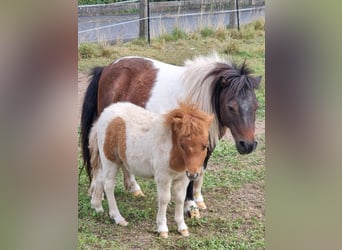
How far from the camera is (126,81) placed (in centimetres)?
152

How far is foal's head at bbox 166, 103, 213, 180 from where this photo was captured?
1.31 meters

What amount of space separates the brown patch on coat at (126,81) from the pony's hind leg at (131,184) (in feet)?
0.57

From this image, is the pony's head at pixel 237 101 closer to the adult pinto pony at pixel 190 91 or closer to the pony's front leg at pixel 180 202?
the adult pinto pony at pixel 190 91

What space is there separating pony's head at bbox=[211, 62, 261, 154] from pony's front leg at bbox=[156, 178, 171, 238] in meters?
0.20

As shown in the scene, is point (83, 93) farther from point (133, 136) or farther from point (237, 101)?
point (237, 101)

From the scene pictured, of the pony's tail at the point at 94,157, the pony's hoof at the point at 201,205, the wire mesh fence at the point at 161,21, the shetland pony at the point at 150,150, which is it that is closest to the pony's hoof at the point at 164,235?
the shetland pony at the point at 150,150

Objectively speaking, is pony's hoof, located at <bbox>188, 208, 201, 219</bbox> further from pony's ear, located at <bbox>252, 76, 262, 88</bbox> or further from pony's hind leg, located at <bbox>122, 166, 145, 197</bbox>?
pony's ear, located at <bbox>252, 76, 262, 88</bbox>

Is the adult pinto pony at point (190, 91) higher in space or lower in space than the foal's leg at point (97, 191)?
higher

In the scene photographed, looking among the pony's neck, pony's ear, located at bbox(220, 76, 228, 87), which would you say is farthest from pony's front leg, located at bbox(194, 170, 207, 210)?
pony's ear, located at bbox(220, 76, 228, 87)

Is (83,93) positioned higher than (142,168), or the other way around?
(83,93)

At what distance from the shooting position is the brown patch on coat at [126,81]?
1485 mm

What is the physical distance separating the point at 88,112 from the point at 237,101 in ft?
1.25

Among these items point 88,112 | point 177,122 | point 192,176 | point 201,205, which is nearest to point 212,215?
point 201,205
